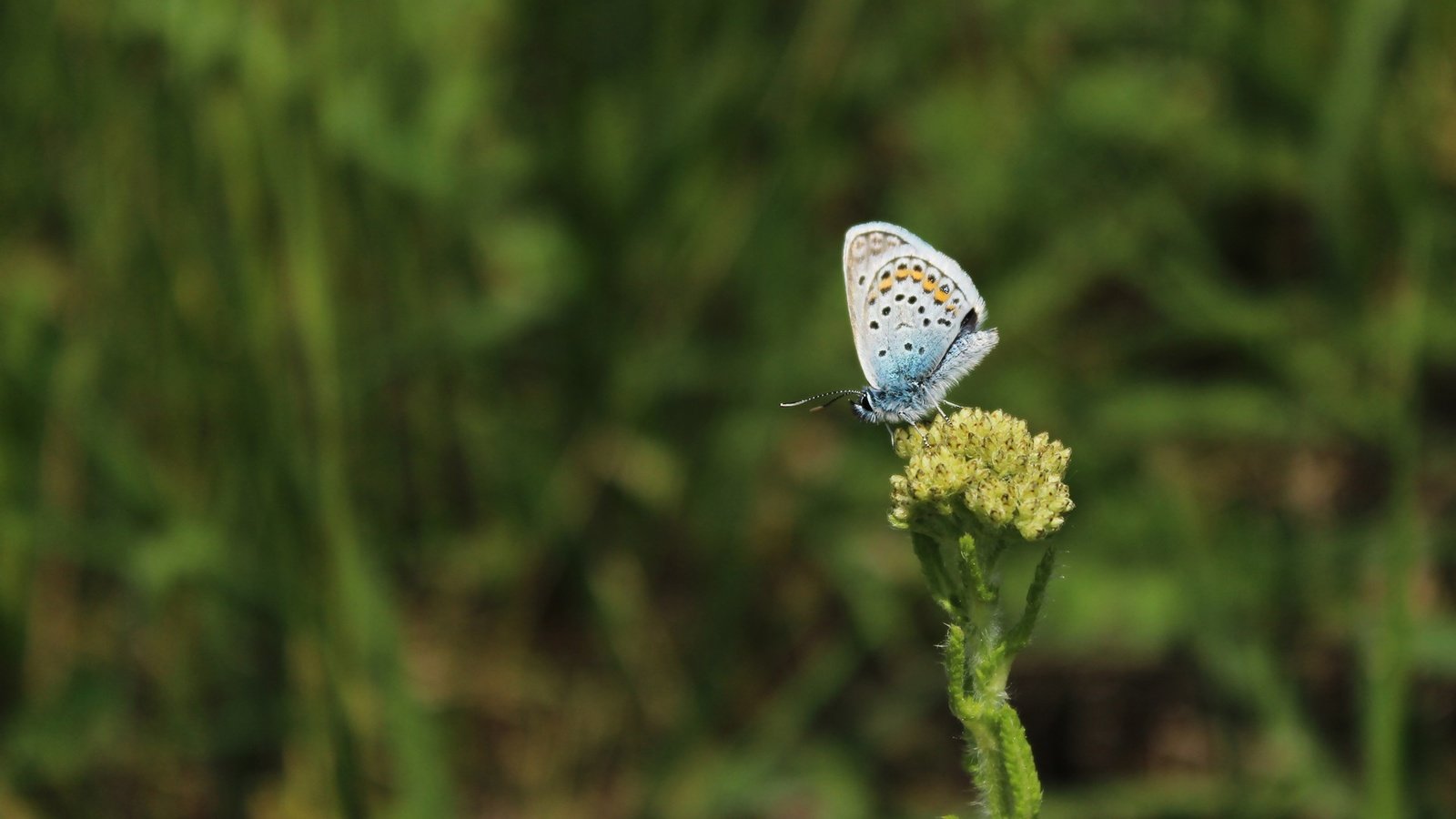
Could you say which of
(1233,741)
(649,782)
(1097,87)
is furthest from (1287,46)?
(649,782)

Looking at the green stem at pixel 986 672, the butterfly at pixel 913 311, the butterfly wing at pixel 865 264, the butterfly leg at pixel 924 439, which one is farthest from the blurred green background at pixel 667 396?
the green stem at pixel 986 672

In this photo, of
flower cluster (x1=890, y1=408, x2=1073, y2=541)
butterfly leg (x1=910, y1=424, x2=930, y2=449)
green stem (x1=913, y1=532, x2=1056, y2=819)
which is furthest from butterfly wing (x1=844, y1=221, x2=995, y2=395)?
green stem (x1=913, y1=532, x2=1056, y2=819)

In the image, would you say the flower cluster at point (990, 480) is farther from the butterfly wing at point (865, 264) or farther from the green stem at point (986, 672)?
the butterfly wing at point (865, 264)

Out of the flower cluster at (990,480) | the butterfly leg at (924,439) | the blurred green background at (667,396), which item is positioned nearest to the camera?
the flower cluster at (990,480)

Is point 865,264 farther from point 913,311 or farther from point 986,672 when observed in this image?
point 986,672

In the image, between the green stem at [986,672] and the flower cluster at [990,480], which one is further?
the flower cluster at [990,480]

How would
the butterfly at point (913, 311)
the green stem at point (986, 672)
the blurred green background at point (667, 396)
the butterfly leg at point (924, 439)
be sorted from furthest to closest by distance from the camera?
the blurred green background at point (667, 396) < the butterfly at point (913, 311) < the butterfly leg at point (924, 439) < the green stem at point (986, 672)

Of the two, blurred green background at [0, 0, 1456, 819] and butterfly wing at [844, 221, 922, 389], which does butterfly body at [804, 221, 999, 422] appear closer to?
butterfly wing at [844, 221, 922, 389]

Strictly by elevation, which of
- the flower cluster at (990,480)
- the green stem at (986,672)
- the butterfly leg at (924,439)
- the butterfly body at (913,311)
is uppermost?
the butterfly body at (913,311)

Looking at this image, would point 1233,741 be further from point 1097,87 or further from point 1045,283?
point 1097,87
